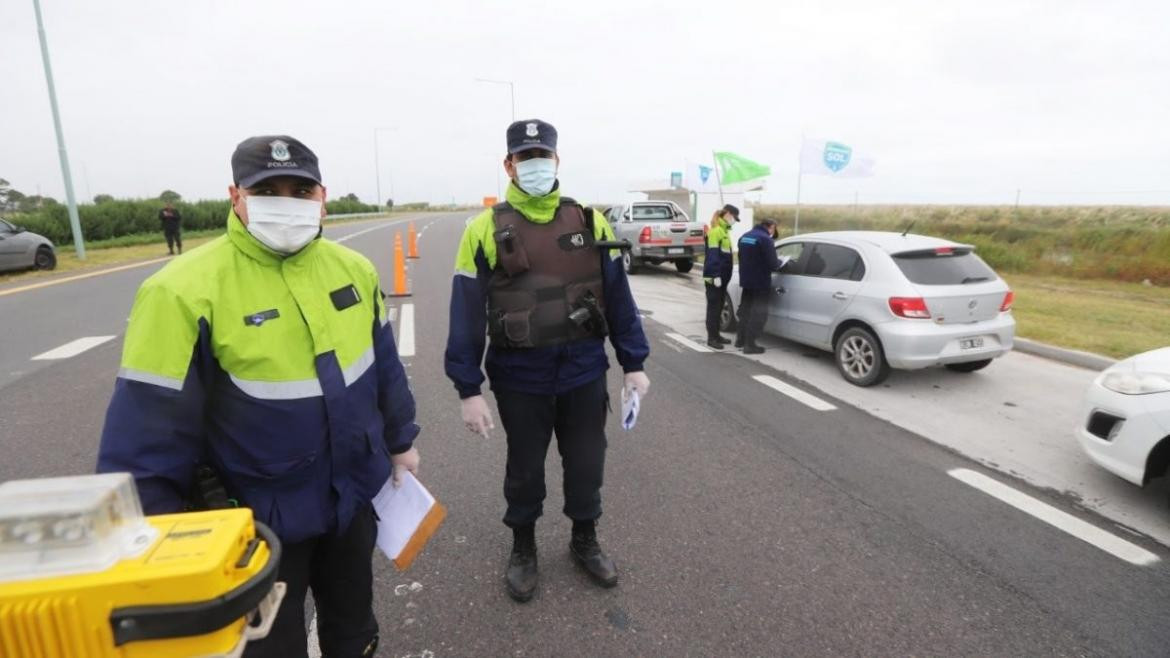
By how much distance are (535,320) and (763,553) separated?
173 centimetres

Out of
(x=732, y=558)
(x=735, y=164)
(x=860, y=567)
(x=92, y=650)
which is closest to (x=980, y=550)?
(x=860, y=567)

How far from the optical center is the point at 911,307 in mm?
5527

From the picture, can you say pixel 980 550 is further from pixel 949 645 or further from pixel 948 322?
pixel 948 322

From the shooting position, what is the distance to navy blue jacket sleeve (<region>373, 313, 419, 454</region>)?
6.36 feet

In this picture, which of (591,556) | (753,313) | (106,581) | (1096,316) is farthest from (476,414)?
(1096,316)

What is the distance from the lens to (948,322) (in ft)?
18.3

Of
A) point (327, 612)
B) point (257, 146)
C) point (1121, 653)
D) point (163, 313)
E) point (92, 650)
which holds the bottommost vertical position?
point (1121, 653)

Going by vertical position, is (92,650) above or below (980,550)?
above

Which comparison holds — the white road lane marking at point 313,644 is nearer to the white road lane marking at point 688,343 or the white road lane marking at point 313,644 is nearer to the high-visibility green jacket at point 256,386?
the high-visibility green jacket at point 256,386

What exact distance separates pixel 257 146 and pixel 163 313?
525 mm

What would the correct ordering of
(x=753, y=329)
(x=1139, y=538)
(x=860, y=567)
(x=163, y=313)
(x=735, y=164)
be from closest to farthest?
1. (x=163, y=313)
2. (x=860, y=567)
3. (x=1139, y=538)
4. (x=753, y=329)
5. (x=735, y=164)

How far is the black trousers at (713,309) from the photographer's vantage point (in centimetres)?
758

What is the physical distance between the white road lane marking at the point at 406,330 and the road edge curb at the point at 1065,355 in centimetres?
737

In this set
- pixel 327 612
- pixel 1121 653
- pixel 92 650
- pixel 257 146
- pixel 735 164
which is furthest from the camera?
pixel 735 164
